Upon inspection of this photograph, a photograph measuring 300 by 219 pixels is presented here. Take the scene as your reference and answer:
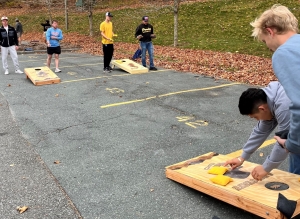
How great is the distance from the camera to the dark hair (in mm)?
2762

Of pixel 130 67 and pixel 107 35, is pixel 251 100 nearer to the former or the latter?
pixel 130 67

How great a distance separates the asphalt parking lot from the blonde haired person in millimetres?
1547

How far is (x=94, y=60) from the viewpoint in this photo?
15.1 metres

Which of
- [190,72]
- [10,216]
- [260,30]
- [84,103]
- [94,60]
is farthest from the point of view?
[94,60]

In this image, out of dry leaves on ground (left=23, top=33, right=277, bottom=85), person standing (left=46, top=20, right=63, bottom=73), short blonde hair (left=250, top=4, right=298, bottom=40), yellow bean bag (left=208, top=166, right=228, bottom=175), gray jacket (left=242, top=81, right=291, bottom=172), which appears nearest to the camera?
short blonde hair (left=250, top=4, right=298, bottom=40)

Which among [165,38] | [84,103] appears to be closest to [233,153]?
[84,103]

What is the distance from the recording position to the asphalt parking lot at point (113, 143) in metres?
3.58

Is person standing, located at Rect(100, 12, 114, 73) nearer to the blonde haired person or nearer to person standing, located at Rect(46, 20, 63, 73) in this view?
person standing, located at Rect(46, 20, 63, 73)

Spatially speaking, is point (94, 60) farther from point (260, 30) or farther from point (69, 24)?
point (69, 24)

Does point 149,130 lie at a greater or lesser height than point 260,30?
lesser

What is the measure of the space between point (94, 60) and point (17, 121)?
354 inches

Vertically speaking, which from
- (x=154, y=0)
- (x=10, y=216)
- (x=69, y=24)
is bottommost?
(x=10, y=216)

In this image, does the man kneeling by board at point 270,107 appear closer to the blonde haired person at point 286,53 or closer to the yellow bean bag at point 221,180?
the blonde haired person at point 286,53

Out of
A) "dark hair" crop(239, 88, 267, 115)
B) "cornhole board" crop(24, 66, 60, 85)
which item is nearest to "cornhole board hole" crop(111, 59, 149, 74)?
"cornhole board" crop(24, 66, 60, 85)
